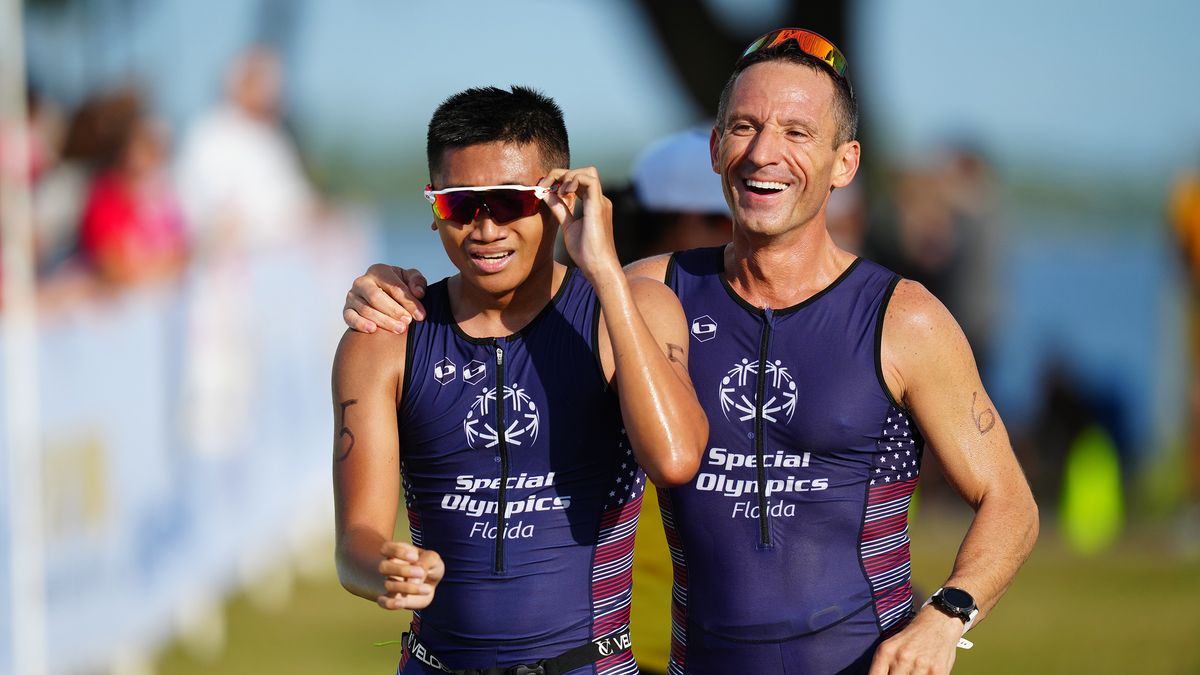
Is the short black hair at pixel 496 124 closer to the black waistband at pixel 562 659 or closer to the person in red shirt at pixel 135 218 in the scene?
the black waistband at pixel 562 659

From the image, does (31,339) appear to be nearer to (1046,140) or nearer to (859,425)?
(859,425)

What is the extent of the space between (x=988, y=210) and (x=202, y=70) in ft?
26.1

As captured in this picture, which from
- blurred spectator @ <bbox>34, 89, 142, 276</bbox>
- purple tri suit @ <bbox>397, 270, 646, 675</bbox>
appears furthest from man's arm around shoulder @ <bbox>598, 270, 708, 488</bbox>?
blurred spectator @ <bbox>34, 89, 142, 276</bbox>

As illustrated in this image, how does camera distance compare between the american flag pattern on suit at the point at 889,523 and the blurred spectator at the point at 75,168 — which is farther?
the blurred spectator at the point at 75,168

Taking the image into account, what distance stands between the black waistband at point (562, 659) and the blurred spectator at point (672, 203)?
1.62 metres

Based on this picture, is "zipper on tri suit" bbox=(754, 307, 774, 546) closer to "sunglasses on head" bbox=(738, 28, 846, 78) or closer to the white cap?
"sunglasses on head" bbox=(738, 28, 846, 78)

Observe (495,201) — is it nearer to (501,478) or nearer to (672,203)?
(501,478)

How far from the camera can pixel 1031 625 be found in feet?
34.3

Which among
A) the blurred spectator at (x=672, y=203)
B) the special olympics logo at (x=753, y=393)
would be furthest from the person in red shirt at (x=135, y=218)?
the special olympics logo at (x=753, y=393)

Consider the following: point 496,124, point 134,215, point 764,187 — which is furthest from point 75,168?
point 764,187

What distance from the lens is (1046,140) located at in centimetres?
1614

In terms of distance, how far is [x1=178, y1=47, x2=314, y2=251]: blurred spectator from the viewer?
10281 millimetres

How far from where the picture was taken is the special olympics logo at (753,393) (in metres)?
3.71

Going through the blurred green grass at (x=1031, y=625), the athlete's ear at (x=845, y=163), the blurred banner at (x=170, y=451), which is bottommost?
the blurred green grass at (x=1031, y=625)
